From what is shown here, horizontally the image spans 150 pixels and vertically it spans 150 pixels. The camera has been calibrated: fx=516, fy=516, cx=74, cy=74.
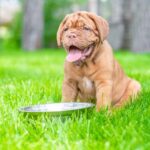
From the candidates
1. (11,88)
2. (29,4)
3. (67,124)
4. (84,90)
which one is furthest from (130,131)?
(29,4)

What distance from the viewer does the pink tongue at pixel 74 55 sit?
12.8 ft

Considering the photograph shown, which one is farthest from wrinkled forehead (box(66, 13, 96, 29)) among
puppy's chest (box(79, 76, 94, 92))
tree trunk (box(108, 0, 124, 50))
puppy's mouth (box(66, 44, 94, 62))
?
tree trunk (box(108, 0, 124, 50))

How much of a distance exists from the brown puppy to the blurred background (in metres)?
7.25

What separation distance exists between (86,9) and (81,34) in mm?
12257

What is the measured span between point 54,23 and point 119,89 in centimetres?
1292

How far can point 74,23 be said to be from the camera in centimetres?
395

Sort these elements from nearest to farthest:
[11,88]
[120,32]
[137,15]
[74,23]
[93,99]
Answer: [74,23] < [93,99] < [11,88] < [137,15] < [120,32]

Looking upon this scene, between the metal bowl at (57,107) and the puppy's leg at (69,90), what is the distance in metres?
0.25

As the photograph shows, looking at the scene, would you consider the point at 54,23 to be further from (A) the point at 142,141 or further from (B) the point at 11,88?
(A) the point at 142,141

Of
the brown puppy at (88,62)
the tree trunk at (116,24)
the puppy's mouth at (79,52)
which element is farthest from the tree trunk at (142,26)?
the puppy's mouth at (79,52)

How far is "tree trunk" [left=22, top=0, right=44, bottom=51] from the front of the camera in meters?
15.1

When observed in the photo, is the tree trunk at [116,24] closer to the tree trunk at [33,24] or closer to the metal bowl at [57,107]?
the tree trunk at [33,24]

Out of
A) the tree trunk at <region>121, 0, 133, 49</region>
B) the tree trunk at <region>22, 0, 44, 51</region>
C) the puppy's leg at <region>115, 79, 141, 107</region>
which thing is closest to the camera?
the puppy's leg at <region>115, 79, 141, 107</region>

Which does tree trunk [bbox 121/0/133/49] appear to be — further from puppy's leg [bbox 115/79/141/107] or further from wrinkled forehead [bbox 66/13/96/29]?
wrinkled forehead [bbox 66/13/96/29]
